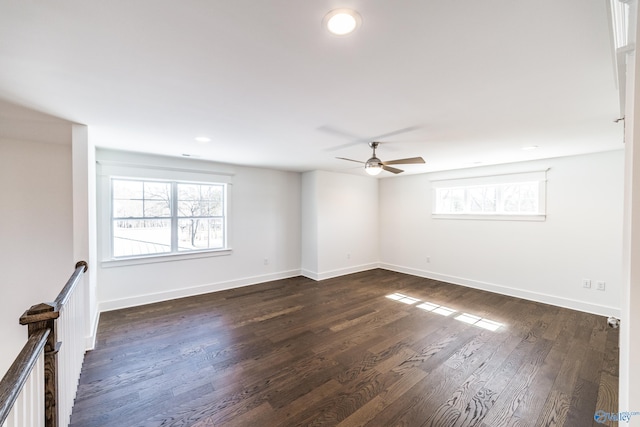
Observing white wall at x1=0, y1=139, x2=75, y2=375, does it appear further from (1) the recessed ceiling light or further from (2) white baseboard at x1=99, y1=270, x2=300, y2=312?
(1) the recessed ceiling light

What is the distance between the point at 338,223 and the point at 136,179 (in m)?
Answer: 3.85

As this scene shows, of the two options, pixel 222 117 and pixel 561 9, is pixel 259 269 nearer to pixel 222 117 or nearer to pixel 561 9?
pixel 222 117

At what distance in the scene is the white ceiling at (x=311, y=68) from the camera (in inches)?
46.8

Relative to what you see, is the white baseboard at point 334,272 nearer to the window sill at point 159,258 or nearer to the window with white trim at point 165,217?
the window sill at point 159,258

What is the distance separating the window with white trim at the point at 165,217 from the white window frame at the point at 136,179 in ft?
0.18

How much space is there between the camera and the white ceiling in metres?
1.19

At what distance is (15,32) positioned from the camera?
4.23 feet

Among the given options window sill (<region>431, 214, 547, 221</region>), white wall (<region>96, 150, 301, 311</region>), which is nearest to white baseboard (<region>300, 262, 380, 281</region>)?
white wall (<region>96, 150, 301, 311</region>)

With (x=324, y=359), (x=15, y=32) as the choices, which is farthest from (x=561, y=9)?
(x=324, y=359)

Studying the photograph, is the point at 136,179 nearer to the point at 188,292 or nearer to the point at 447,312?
the point at 188,292

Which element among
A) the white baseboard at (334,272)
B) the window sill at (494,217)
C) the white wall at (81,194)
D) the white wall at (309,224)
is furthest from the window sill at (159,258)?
the window sill at (494,217)

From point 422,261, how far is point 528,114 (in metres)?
4.04

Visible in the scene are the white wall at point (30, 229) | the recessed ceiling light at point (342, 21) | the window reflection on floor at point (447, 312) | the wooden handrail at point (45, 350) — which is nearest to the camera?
the wooden handrail at point (45, 350)

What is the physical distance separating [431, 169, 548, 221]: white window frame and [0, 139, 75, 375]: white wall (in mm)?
6240
